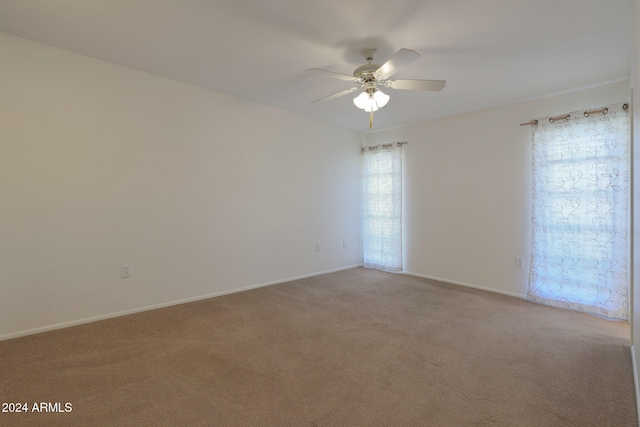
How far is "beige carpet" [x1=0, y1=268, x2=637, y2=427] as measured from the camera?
1.64 m

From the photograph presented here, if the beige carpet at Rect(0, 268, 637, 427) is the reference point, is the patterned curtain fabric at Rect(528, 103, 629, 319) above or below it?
above

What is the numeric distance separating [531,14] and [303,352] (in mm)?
2951

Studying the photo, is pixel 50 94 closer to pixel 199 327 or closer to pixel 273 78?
pixel 273 78

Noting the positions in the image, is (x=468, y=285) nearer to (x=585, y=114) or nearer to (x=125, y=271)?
(x=585, y=114)

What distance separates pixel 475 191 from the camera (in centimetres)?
417

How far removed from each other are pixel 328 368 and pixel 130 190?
8.50ft

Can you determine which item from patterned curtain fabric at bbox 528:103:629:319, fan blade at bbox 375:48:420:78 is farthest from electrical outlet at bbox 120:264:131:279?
patterned curtain fabric at bbox 528:103:629:319

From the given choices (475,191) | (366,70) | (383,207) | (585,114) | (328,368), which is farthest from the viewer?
(383,207)

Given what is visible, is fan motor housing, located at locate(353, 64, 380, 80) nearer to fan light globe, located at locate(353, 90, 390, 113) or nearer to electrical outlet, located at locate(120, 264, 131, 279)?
fan light globe, located at locate(353, 90, 390, 113)

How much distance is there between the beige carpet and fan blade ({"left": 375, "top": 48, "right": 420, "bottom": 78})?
7.16ft

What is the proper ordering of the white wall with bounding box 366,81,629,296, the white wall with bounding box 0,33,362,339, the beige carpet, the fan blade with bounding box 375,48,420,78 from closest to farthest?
1. the beige carpet
2. the fan blade with bounding box 375,48,420,78
3. the white wall with bounding box 0,33,362,339
4. the white wall with bounding box 366,81,629,296

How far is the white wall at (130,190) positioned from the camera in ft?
8.35

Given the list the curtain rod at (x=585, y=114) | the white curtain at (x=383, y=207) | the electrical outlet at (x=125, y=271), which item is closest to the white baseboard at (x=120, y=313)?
the electrical outlet at (x=125, y=271)

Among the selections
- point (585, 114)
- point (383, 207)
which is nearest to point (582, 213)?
point (585, 114)
